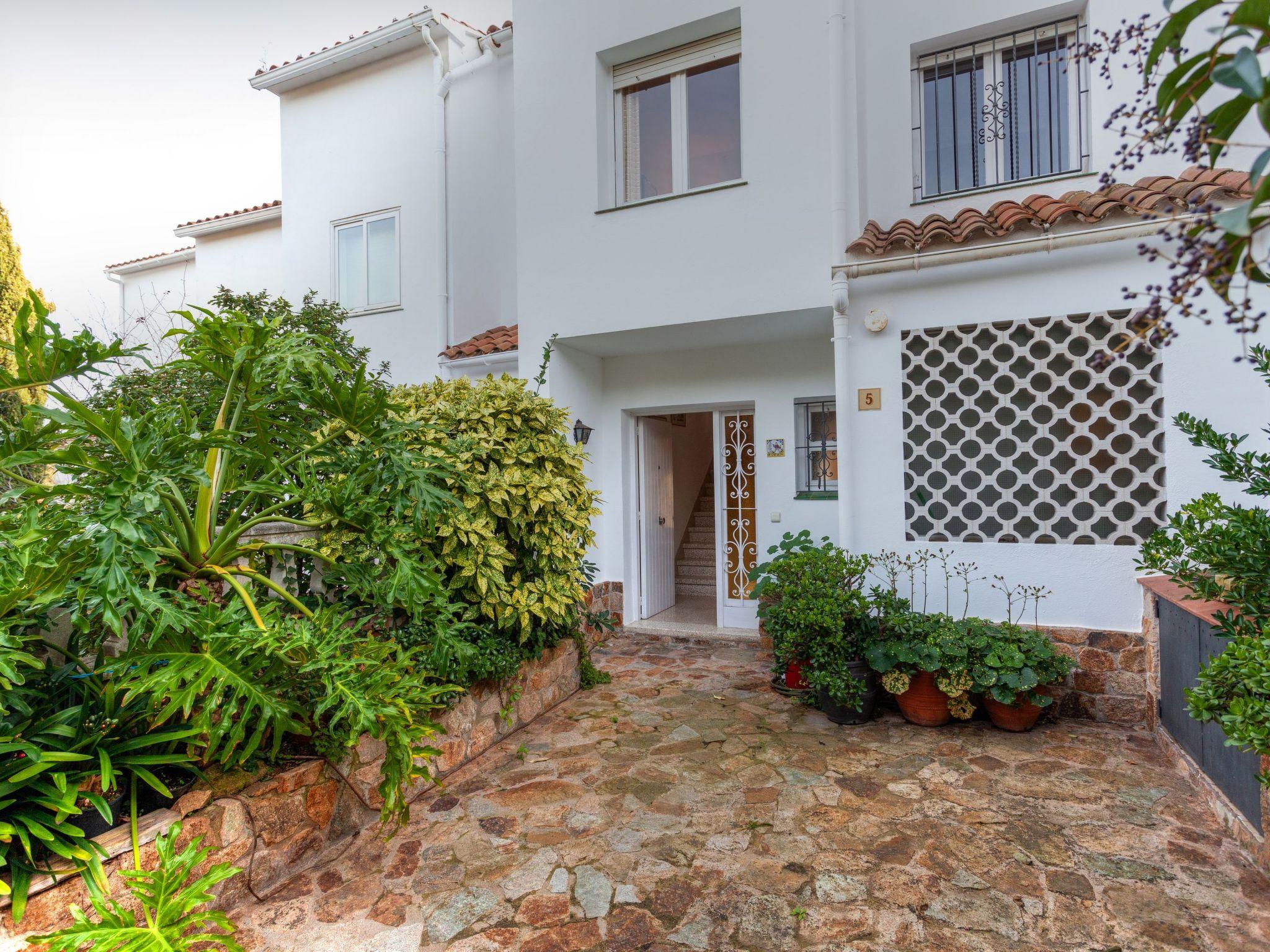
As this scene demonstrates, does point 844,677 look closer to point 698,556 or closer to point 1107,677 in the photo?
point 1107,677

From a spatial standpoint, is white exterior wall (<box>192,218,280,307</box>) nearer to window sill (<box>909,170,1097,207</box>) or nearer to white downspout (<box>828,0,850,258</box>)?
white downspout (<box>828,0,850,258</box>)

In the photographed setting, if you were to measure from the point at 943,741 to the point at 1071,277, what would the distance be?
12.6 feet

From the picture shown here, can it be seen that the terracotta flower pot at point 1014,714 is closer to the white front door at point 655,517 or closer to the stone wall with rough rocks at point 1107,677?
the stone wall with rough rocks at point 1107,677

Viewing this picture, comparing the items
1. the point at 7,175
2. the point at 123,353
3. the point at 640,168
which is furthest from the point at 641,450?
the point at 7,175

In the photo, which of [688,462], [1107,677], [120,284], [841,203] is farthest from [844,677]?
[120,284]

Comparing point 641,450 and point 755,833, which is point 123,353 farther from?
point 641,450

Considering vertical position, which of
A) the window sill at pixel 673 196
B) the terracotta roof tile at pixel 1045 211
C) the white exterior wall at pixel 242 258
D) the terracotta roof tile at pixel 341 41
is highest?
the terracotta roof tile at pixel 341 41

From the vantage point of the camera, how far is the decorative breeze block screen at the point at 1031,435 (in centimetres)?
526

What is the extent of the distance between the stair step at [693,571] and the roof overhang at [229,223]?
9065 millimetres

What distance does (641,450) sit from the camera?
28.0 feet

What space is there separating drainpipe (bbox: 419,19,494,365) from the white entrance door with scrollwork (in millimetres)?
4132

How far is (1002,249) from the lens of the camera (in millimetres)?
5328

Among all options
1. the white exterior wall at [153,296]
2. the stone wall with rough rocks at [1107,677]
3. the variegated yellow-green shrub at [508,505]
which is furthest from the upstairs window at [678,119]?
the white exterior wall at [153,296]

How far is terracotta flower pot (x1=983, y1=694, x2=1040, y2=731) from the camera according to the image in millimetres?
4996
